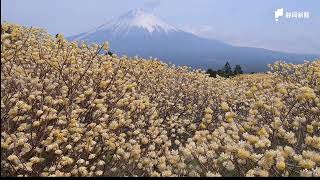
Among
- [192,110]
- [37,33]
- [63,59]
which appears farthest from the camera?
[37,33]

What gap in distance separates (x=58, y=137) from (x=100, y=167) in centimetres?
92

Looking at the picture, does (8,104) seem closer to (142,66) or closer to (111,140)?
(111,140)

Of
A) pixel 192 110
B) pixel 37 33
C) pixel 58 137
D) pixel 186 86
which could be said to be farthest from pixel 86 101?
pixel 37 33

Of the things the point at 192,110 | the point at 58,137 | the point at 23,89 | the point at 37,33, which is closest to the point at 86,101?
the point at 23,89

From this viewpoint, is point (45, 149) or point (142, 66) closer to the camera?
point (45, 149)

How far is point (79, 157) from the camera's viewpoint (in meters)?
6.55

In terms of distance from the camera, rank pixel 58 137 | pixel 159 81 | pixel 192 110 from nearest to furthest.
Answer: pixel 58 137, pixel 192 110, pixel 159 81

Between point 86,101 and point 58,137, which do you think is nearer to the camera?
point 58,137

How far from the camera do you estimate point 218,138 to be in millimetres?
6992

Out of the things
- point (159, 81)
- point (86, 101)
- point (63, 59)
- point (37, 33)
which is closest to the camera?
point (86, 101)

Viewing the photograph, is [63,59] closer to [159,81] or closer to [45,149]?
[159,81]

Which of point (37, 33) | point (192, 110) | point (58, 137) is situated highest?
point (37, 33)

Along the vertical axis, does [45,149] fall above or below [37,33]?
below

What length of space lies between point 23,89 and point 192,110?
5289 mm
